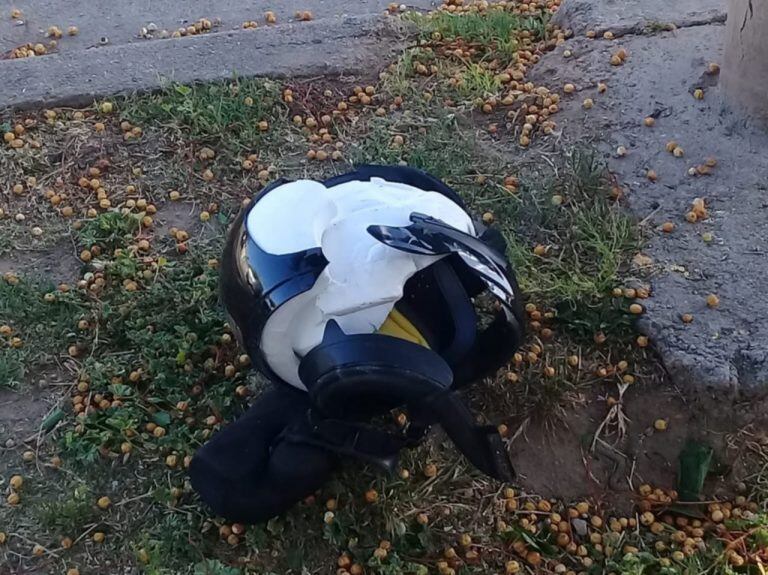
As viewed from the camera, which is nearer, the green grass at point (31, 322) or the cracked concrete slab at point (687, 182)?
the cracked concrete slab at point (687, 182)

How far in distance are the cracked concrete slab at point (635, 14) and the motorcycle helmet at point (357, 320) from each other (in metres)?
1.65

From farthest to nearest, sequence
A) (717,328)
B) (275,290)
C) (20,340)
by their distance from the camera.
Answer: (20,340) → (717,328) → (275,290)

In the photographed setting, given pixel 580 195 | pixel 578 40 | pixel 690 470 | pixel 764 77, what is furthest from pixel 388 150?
pixel 690 470

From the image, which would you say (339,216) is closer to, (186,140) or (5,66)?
(186,140)

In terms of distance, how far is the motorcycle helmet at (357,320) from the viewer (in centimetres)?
191

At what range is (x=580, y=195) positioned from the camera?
299 cm

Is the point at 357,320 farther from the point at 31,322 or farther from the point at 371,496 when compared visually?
the point at 31,322

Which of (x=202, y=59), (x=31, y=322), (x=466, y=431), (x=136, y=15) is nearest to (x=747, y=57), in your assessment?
(x=466, y=431)

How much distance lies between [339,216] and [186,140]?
155cm

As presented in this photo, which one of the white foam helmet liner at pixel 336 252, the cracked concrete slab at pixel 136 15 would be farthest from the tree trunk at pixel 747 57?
the cracked concrete slab at pixel 136 15

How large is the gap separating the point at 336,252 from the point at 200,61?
204 centimetres

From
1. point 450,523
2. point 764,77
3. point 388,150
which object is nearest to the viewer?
point 450,523

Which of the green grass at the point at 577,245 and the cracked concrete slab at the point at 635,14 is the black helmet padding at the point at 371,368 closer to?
the green grass at the point at 577,245

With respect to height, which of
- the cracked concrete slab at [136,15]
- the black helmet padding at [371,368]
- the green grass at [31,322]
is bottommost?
the green grass at [31,322]
